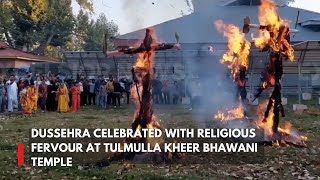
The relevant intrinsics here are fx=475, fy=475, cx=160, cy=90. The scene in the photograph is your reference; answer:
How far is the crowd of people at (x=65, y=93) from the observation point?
2377 cm

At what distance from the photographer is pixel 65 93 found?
24.3 metres

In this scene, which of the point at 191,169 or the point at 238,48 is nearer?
the point at 191,169

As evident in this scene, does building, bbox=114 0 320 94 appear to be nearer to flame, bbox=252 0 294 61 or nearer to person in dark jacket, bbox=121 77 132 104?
person in dark jacket, bbox=121 77 132 104

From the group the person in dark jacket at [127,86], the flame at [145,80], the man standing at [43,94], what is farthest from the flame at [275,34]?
the person in dark jacket at [127,86]

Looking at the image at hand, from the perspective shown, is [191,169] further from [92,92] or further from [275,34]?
[92,92]

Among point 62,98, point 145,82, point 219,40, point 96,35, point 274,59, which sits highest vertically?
point 96,35

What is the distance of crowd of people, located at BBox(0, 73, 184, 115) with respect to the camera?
23766 millimetres

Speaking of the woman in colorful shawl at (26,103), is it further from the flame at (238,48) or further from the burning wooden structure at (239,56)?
the flame at (238,48)

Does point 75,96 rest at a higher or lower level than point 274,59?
lower

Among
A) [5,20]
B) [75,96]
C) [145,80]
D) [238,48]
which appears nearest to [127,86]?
[75,96]

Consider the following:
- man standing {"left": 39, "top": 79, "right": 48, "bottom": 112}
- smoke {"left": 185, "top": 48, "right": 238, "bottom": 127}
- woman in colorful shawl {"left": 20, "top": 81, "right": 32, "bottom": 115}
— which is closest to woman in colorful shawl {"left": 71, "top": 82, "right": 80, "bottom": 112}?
man standing {"left": 39, "top": 79, "right": 48, "bottom": 112}

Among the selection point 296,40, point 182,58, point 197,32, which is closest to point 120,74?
point 182,58

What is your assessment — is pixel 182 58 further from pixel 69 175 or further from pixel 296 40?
pixel 69 175

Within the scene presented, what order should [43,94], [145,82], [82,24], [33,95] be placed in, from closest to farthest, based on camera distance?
[145,82] < [33,95] < [43,94] < [82,24]
